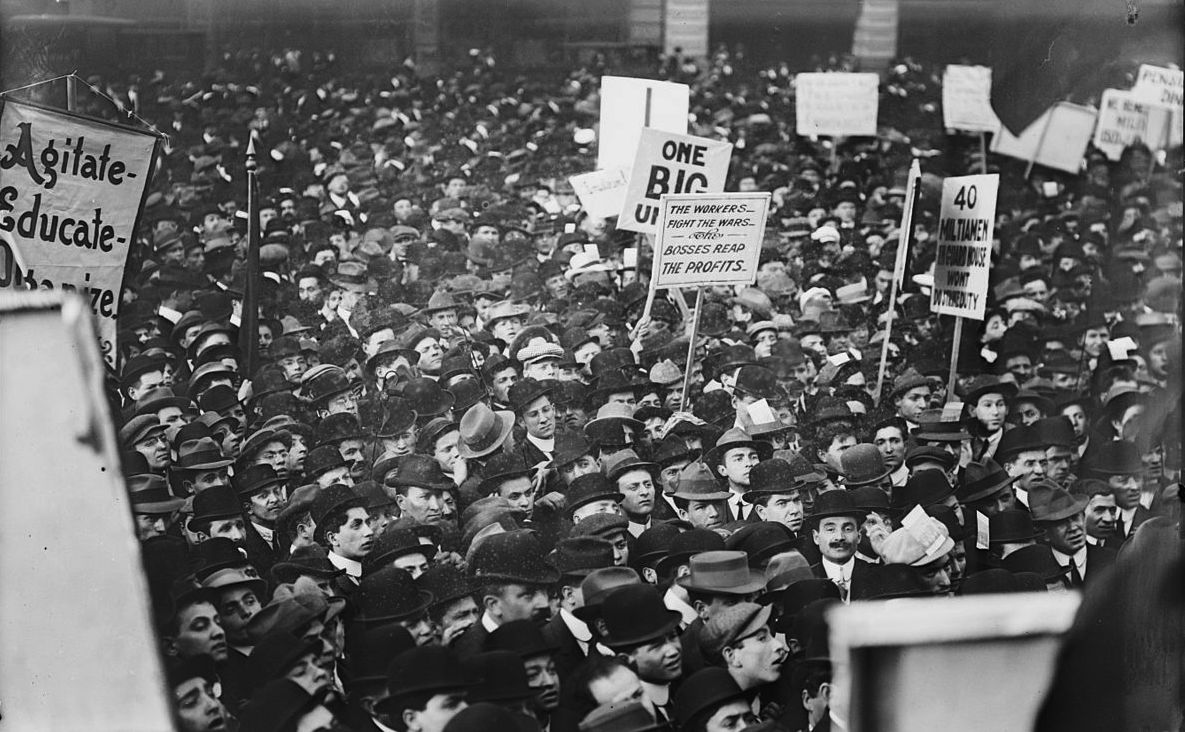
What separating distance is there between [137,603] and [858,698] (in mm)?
2089

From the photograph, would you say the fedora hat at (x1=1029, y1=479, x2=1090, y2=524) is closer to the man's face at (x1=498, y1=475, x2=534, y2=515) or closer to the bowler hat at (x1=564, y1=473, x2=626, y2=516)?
the bowler hat at (x1=564, y1=473, x2=626, y2=516)

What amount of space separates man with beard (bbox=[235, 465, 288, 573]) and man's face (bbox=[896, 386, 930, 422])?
288cm

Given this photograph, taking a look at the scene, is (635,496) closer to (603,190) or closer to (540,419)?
(540,419)

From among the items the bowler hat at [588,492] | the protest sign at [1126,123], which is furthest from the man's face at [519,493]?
the protest sign at [1126,123]

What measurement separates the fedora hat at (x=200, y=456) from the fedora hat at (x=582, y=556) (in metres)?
1.36

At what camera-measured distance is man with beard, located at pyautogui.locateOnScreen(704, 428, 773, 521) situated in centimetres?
492

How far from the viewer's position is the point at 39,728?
3.60m

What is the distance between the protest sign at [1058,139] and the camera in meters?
8.23

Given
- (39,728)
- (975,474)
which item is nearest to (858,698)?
(39,728)

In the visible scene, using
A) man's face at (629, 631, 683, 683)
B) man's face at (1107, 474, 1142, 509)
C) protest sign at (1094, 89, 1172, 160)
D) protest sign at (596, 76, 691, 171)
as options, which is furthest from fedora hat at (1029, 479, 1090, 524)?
protest sign at (1094, 89, 1172, 160)

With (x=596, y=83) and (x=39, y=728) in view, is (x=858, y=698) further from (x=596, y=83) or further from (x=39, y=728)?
(x=596, y=83)

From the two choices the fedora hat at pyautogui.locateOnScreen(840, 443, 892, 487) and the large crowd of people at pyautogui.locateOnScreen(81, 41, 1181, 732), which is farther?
the fedora hat at pyautogui.locateOnScreen(840, 443, 892, 487)

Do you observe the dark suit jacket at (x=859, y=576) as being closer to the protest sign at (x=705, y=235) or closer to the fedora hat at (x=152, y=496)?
the protest sign at (x=705, y=235)

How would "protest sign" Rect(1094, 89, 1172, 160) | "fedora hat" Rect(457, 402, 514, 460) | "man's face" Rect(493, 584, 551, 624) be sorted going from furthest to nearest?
"protest sign" Rect(1094, 89, 1172, 160)
"fedora hat" Rect(457, 402, 514, 460)
"man's face" Rect(493, 584, 551, 624)
